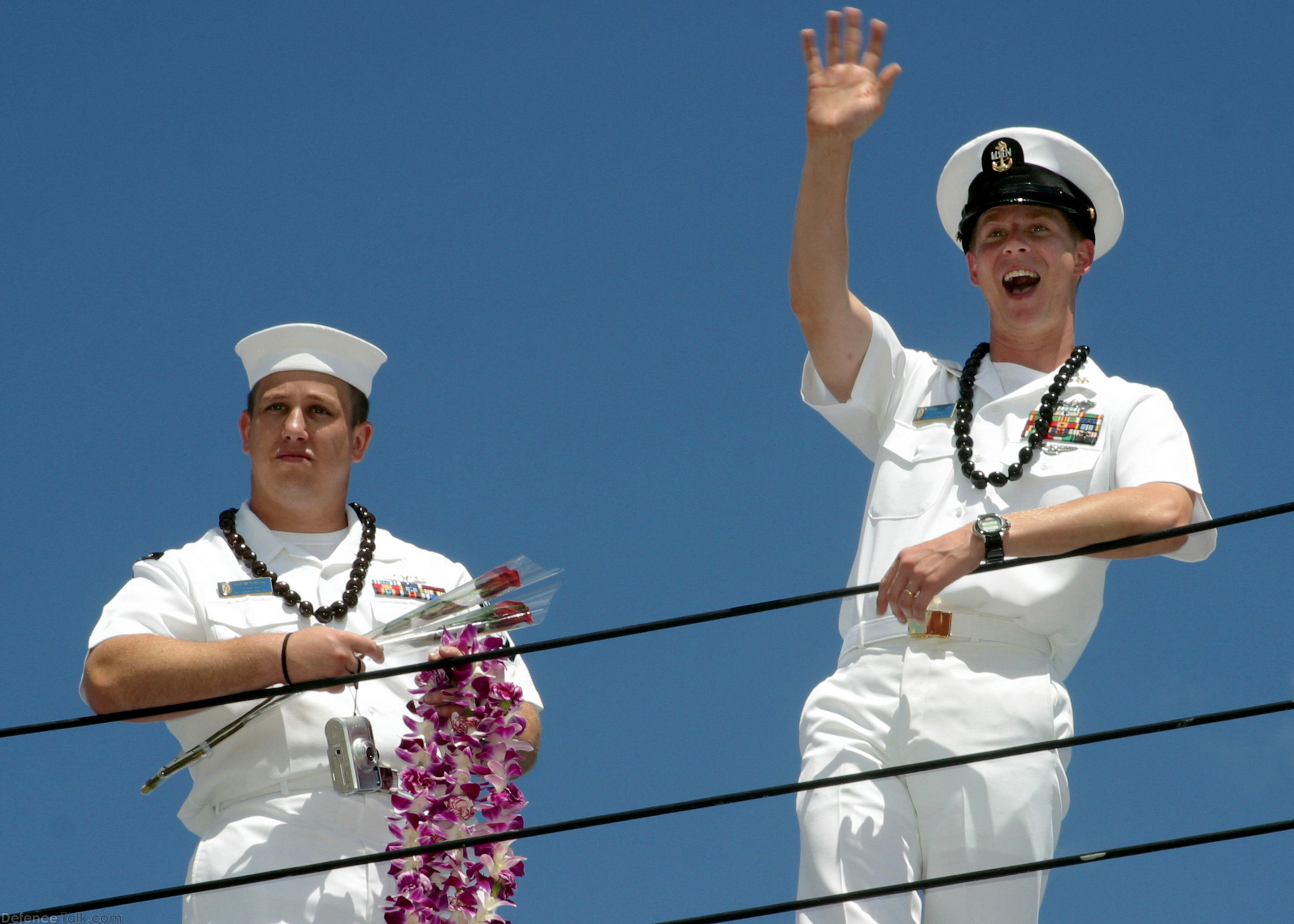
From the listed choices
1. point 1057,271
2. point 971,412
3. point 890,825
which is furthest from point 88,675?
point 1057,271

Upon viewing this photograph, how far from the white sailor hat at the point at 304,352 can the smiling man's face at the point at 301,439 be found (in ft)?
0.15

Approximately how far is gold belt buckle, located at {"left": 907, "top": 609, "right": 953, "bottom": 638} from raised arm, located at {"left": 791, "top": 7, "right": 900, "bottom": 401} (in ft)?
2.65

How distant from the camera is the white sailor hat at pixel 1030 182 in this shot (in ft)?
18.4

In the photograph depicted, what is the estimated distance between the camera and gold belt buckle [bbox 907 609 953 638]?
4902 mm

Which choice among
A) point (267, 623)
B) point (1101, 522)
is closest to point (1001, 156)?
point (1101, 522)

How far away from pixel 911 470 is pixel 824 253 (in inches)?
26.0

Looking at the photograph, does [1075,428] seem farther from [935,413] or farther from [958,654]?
[958,654]

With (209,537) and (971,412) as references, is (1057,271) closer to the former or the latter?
(971,412)

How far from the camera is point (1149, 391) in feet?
17.5

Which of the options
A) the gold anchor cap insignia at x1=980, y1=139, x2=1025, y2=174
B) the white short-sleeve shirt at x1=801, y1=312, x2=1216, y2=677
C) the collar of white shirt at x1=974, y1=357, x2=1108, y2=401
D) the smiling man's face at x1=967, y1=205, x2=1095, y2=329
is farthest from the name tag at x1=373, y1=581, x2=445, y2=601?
the gold anchor cap insignia at x1=980, y1=139, x2=1025, y2=174

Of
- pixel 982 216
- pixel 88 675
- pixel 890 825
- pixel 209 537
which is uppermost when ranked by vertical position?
pixel 982 216

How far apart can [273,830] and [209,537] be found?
1016mm

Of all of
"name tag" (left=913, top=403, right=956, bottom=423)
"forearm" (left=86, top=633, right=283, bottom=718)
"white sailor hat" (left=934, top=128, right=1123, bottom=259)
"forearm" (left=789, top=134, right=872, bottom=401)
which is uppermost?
"white sailor hat" (left=934, top=128, right=1123, bottom=259)

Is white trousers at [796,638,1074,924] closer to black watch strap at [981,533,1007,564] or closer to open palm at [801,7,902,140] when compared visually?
black watch strap at [981,533,1007,564]
